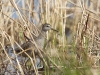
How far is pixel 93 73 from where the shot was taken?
3.31m

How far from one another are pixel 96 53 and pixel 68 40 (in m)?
0.58

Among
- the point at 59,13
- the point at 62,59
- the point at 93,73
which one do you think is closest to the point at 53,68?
the point at 62,59

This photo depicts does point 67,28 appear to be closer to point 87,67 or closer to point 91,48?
point 91,48

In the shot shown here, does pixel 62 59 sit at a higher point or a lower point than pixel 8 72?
higher

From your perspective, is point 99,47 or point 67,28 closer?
point 99,47

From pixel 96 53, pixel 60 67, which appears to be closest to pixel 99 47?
pixel 96 53

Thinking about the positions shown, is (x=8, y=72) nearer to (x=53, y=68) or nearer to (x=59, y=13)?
(x=53, y=68)

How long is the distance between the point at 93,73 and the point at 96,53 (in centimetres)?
217

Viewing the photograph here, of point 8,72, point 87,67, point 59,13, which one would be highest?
point 59,13

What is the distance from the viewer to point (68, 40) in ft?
16.8

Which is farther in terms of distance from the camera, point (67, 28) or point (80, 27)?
point (67, 28)

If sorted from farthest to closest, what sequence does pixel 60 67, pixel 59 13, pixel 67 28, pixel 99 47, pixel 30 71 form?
pixel 67 28, pixel 59 13, pixel 99 47, pixel 30 71, pixel 60 67

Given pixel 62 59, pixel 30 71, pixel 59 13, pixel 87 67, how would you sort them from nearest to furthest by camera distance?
pixel 87 67 → pixel 62 59 → pixel 30 71 → pixel 59 13

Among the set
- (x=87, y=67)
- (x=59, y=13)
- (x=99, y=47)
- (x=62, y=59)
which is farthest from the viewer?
(x=59, y=13)
